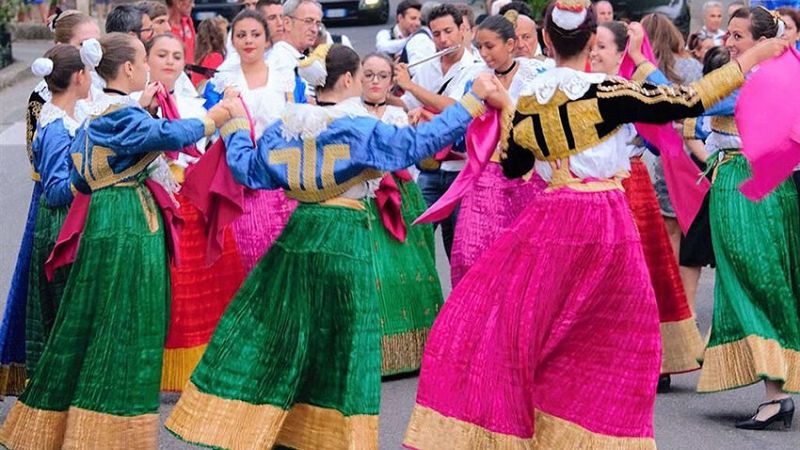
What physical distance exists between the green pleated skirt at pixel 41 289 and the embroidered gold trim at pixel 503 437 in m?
1.99

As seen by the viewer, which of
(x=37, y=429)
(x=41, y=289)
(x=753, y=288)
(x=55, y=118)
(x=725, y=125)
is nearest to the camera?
(x=37, y=429)

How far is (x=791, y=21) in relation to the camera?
779 cm

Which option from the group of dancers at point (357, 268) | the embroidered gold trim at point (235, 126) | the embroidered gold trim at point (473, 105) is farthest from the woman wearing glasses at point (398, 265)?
the embroidered gold trim at point (473, 105)

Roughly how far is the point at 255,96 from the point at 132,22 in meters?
0.80

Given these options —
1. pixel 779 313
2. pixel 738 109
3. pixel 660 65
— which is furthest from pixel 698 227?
pixel 738 109

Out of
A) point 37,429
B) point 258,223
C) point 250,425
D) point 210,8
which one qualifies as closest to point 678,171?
point 250,425

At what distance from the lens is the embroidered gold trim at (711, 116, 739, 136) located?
7574 millimetres

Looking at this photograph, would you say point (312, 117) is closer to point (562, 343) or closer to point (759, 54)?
point (562, 343)

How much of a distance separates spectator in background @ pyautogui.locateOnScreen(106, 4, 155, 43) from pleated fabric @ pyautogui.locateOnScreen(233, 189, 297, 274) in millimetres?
1019

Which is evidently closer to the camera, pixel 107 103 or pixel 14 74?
pixel 107 103

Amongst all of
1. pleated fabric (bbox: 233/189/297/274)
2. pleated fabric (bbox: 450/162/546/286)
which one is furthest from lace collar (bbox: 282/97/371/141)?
pleated fabric (bbox: 233/189/297/274)

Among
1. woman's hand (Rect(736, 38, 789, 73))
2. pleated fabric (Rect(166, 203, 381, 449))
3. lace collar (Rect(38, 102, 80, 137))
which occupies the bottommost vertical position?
pleated fabric (Rect(166, 203, 381, 449))

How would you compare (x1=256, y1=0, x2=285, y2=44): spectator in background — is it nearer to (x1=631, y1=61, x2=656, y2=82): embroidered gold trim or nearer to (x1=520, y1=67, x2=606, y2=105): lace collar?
(x1=631, y1=61, x2=656, y2=82): embroidered gold trim

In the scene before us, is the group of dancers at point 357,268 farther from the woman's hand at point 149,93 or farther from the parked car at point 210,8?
the parked car at point 210,8
